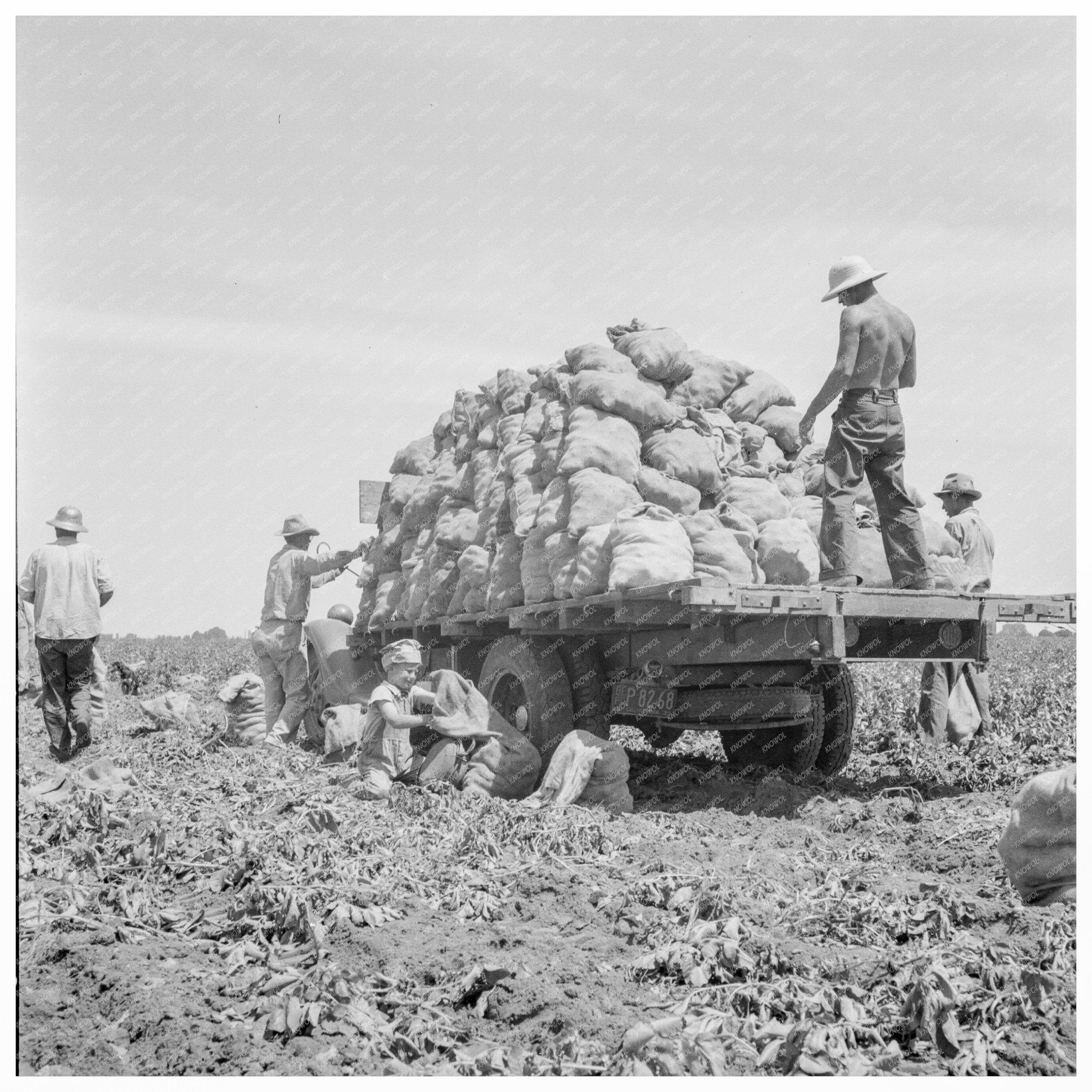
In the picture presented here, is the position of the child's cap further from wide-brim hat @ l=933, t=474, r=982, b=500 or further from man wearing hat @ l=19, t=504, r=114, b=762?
wide-brim hat @ l=933, t=474, r=982, b=500

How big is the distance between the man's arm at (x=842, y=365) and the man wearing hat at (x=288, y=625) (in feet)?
16.2

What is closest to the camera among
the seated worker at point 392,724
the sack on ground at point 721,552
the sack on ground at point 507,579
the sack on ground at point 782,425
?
the sack on ground at point 721,552

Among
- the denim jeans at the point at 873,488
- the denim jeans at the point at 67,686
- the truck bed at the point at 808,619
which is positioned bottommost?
the denim jeans at the point at 67,686

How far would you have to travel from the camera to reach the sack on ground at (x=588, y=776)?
20.9 ft

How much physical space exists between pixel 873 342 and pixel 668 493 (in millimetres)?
1440

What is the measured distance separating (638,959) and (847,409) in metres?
3.63

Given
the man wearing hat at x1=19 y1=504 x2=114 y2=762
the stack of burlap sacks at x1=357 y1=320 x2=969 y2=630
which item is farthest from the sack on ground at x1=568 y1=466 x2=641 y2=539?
the man wearing hat at x1=19 y1=504 x2=114 y2=762

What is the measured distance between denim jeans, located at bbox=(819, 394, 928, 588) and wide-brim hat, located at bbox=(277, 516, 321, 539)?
16.2ft

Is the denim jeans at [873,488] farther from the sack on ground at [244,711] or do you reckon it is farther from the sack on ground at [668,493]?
the sack on ground at [244,711]

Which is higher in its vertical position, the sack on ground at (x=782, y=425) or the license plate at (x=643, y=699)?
the sack on ground at (x=782, y=425)

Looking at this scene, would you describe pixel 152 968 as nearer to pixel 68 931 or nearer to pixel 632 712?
pixel 68 931

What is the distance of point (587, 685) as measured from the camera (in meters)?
7.40

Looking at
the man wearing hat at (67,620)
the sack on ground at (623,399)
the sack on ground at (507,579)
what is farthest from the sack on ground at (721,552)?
the man wearing hat at (67,620)

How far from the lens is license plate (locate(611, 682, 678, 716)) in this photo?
22.1 ft
